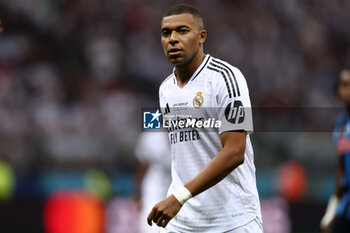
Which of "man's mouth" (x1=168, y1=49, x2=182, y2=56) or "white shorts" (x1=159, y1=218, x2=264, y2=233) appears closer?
"white shorts" (x1=159, y1=218, x2=264, y2=233)

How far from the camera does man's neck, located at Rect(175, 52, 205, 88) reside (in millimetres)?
4199

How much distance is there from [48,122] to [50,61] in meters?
1.95

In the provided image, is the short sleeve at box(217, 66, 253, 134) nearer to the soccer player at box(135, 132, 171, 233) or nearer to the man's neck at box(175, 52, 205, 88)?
the man's neck at box(175, 52, 205, 88)

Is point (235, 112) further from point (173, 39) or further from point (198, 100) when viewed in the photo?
point (173, 39)

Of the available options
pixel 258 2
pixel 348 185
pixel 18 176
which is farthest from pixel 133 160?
pixel 258 2

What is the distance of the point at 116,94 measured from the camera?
43.9 ft

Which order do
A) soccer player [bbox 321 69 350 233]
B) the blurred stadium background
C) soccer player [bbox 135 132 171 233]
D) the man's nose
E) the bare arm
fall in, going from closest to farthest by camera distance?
the bare arm → the man's nose → soccer player [bbox 321 69 350 233] → soccer player [bbox 135 132 171 233] → the blurred stadium background

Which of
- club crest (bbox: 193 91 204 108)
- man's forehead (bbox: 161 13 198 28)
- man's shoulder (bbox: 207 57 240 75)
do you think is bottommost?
club crest (bbox: 193 91 204 108)

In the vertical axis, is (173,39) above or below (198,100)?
above

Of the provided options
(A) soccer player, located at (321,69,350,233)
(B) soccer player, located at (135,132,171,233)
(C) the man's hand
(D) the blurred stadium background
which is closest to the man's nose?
(C) the man's hand

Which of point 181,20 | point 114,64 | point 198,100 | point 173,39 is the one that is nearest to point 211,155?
point 198,100

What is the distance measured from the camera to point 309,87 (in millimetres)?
15523

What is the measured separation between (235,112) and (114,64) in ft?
34.1

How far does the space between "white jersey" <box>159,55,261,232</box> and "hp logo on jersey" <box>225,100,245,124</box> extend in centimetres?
1
